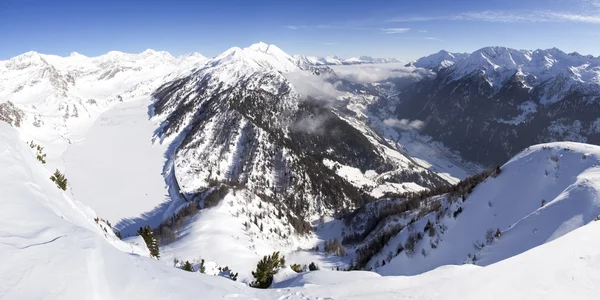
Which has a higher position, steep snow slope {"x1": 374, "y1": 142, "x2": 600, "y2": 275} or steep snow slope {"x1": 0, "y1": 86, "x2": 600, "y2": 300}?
steep snow slope {"x1": 0, "y1": 86, "x2": 600, "y2": 300}

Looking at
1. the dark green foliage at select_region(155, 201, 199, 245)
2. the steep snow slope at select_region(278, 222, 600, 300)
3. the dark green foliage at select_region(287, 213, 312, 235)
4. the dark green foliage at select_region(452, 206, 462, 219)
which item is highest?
the steep snow slope at select_region(278, 222, 600, 300)

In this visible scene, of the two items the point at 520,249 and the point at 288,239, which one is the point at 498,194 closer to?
the point at 520,249

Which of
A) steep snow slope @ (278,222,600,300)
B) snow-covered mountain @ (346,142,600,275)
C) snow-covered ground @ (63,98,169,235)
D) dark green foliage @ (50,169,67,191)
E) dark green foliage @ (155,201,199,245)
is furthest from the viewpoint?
snow-covered ground @ (63,98,169,235)

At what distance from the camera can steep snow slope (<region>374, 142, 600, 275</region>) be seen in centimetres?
3238

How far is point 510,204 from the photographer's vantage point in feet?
158

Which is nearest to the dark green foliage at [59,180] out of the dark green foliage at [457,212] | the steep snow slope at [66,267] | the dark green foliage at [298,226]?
the steep snow slope at [66,267]

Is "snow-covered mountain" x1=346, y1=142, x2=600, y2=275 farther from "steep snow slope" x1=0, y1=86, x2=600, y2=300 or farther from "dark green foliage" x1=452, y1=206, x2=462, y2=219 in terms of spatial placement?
"steep snow slope" x1=0, y1=86, x2=600, y2=300

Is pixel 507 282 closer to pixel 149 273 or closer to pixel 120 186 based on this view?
pixel 149 273

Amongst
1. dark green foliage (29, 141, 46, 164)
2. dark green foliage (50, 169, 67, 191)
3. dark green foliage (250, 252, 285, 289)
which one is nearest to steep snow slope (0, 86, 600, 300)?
dark green foliage (250, 252, 285, 289)

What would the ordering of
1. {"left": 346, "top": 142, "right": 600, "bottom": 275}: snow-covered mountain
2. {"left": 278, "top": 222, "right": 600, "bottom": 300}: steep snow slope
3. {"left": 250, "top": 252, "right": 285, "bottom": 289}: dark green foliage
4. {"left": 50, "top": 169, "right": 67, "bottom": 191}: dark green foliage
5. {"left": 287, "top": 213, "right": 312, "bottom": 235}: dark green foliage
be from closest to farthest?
{"left": 278, "top": 222, "right": 600, "bottom": 300}: steep snow slope → {"left": 250, "top": 252, "right": 285, "bottom": 289}: dark green foliage → {"left": 50, "top": 169, "right": 67, "bottom": 191}: dark green foliage → {"left": 346, "top": 142, "right": 600, "bottom": 275}: snow-covered mountain → {"left": 287, "top": 213, "right": 312, "bottom": 235}: dark green foliage

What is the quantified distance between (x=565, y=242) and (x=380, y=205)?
14302 centimetres

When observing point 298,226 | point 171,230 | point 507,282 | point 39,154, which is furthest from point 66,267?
point 298,226

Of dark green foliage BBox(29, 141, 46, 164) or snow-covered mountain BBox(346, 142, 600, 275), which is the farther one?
snow-covered mountain BBox(346, 142, 600, 275)

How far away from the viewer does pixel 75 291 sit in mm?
10312
